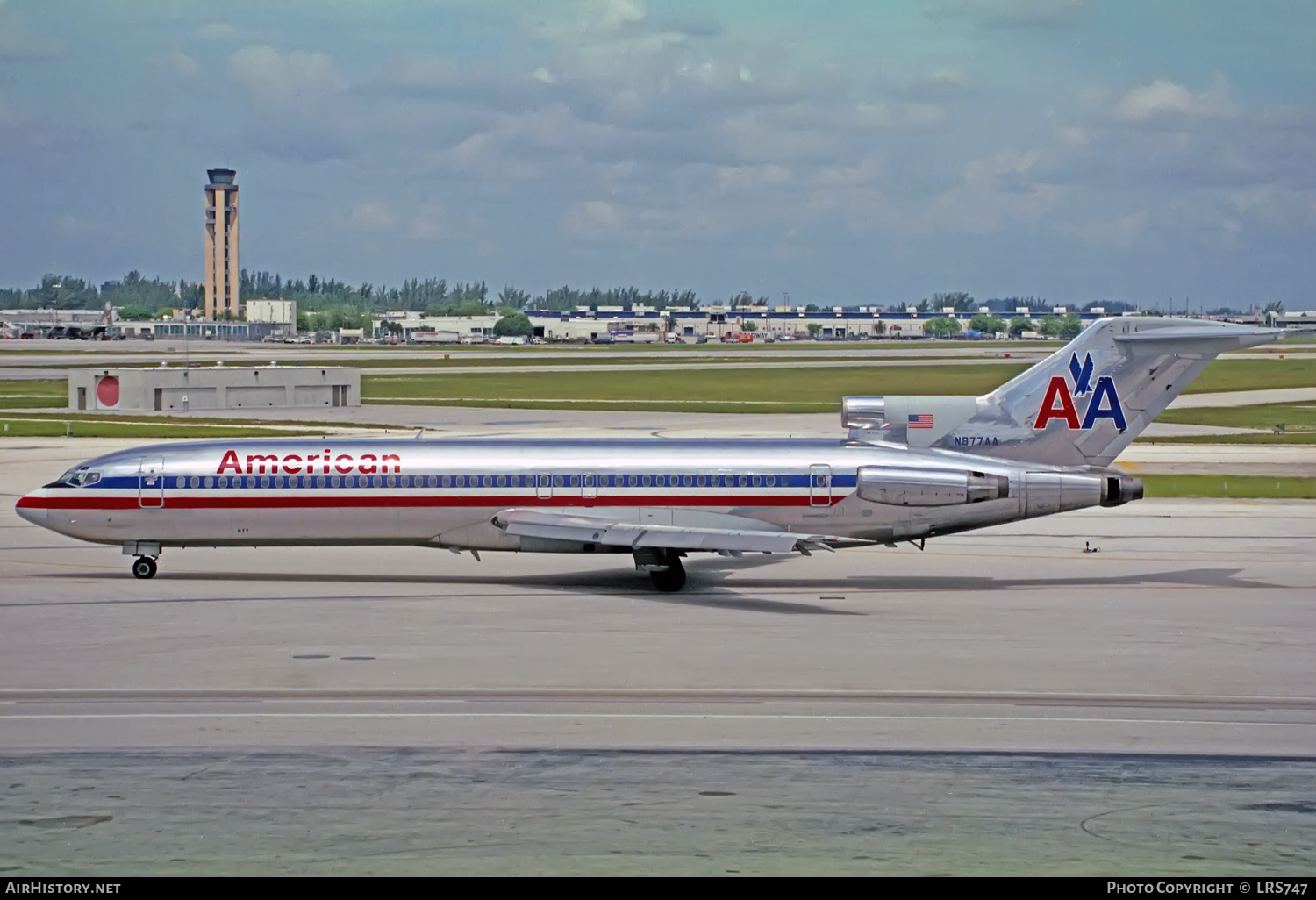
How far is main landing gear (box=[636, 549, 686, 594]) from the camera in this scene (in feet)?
117

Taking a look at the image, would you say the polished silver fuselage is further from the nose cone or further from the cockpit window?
the nose cone

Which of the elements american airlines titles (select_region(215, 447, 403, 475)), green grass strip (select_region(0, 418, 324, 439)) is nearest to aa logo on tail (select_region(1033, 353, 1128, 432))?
american airlines titles (select_region(215, 447, 403, 475))

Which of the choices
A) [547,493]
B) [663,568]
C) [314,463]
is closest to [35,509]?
[314,463]

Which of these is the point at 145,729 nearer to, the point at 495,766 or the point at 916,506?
the point at 495,766

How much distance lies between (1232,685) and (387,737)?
13457 millimetres

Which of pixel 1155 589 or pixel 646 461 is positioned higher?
pixel 646 461

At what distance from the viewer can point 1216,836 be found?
666 inches

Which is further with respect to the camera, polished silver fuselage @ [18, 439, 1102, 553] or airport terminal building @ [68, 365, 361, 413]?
airport terminal building @ [68, 365, 361, 413]

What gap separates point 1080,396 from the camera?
125ft

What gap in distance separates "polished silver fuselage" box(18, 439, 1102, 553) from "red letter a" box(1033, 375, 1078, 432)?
189 cm

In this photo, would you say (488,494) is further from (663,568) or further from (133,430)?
(133,430)

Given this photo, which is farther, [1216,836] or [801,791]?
[801,791]

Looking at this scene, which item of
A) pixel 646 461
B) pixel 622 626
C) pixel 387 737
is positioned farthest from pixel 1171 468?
pixel 387 737

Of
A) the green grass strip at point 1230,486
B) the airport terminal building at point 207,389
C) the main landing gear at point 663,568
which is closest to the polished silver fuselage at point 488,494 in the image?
the main landing gear at point 663,568
